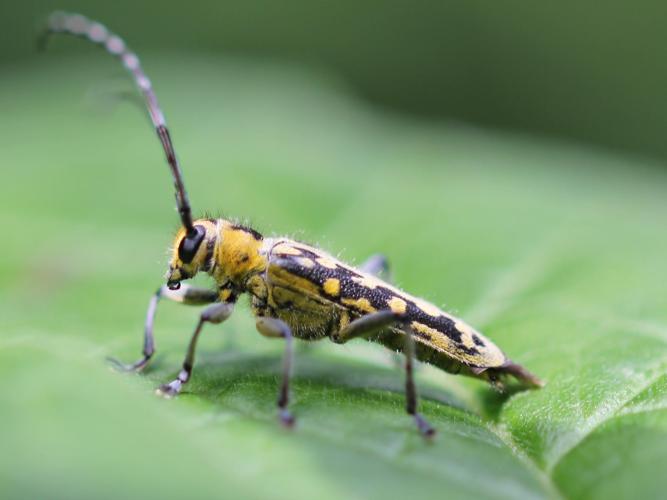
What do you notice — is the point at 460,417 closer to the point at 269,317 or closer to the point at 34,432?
the point at 269,317

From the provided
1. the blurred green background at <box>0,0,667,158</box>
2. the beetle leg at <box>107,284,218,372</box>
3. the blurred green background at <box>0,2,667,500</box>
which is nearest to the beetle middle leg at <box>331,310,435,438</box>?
the blurred green background at <box>0,2,667,500</box>

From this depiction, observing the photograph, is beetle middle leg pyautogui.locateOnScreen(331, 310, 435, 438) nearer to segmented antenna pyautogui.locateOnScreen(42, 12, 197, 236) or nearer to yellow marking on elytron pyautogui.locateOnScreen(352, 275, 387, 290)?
yellow marking on elytron pyautogui.locateOnScreen(352, 275, 387, 290)

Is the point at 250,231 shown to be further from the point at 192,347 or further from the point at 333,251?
the point at 333,251

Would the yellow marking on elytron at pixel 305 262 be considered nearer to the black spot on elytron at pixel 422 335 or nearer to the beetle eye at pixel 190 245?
the beetle eye at pixel 190 245

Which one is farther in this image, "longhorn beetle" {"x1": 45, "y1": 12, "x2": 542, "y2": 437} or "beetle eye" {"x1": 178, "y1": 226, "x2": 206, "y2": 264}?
"beetle eye" {"x1": 178, "y1": 226, "x2": 206, "y2": 264}

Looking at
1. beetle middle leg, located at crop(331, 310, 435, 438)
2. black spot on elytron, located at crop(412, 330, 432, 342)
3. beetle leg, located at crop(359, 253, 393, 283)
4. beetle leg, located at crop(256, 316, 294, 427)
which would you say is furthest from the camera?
beetle leg, located at crop(359, 253, 393, 283)

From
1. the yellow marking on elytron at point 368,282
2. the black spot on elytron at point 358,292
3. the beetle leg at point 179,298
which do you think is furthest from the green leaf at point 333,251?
the yellow marking on elytron at point 368,282
